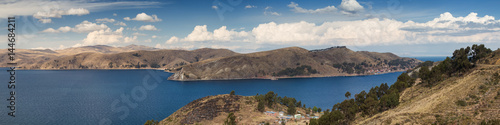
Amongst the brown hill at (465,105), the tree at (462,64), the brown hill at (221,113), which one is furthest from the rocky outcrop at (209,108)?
the tree at (462,64)

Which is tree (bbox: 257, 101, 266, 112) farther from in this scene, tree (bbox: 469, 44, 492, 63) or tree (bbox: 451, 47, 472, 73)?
tree (bbox: 469, 44, 492, 63)

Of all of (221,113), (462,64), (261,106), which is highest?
(462,64)

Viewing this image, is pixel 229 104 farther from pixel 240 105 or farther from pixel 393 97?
pixel 393 97

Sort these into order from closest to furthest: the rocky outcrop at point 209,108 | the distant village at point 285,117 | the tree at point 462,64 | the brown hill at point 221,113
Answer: the tree at point 462,64 → the brown hill at point 221,113 → the distant village at point 285,117 → the rocky outcrop at point 209,108

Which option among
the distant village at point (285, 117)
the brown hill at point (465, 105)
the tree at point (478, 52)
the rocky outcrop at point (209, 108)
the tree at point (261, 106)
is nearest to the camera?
the brown hill at point (465, 105)

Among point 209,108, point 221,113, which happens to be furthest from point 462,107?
point 209,108

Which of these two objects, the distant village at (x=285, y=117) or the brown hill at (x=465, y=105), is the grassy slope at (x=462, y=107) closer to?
the brown hill at (x=465, y=105)

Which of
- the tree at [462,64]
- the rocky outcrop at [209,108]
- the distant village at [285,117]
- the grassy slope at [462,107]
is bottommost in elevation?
the distant village at [285,117]

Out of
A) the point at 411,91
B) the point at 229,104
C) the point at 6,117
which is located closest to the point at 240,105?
the point at 229,104

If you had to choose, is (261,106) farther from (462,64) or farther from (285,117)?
(462,64)

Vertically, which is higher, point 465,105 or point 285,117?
point 465,105

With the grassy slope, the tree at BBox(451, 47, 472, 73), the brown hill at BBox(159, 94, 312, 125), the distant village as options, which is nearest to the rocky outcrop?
the brown hill at BBox(159, 94, 312, 125)
